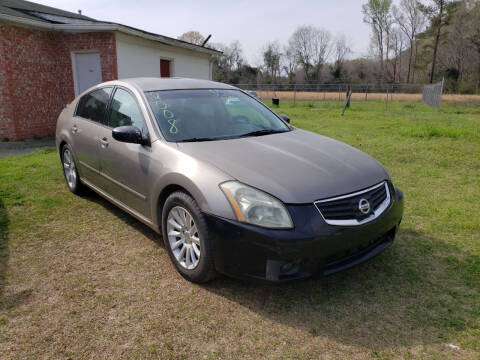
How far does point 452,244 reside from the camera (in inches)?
155

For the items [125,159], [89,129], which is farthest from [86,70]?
[125,159]

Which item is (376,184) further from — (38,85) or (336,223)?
(38,85)

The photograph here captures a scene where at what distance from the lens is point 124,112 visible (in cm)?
404

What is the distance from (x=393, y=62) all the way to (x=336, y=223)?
69420 mm

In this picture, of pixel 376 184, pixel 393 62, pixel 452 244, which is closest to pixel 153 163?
pixel 376 184

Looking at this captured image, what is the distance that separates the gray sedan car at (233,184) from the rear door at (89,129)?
0.14ft

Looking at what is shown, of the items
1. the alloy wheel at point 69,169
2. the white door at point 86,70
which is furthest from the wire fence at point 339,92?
the alloy wheel at point 69,169

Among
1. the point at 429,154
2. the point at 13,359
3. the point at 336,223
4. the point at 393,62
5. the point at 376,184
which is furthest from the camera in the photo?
the point at 393,62

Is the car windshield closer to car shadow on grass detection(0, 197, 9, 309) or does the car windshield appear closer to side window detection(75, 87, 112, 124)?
side window detection(75, 87, 112, 124)

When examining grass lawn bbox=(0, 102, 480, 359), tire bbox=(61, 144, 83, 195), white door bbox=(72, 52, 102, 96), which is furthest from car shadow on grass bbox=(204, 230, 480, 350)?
white door bbox=(72, 52, 102, 96)

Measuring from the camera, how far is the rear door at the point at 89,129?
4.41 metres

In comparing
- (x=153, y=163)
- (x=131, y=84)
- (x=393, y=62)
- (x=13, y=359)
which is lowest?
(x=13, y=359)

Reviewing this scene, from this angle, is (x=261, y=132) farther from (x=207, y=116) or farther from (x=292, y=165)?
(x=292, y=165)

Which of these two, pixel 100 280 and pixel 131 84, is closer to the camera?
pixel 100 280
